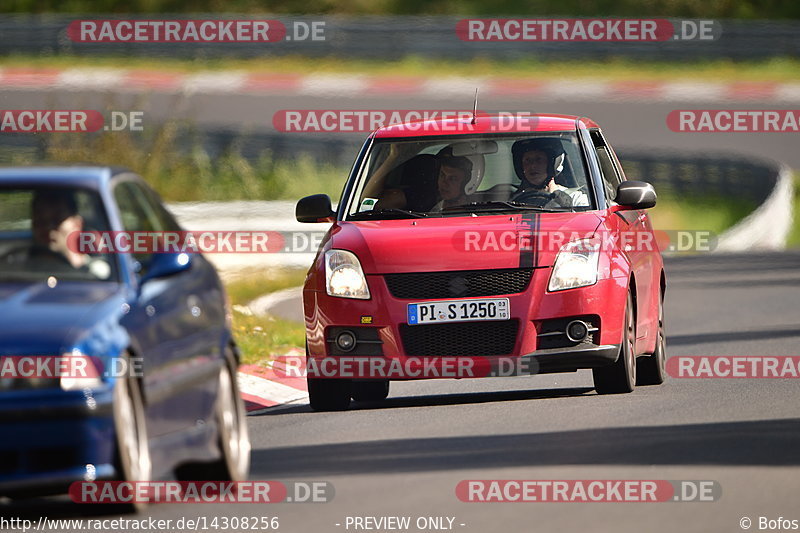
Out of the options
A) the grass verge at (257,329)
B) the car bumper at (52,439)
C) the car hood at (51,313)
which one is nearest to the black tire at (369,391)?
the grass verge at (257,329)

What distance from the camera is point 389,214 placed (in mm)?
11898

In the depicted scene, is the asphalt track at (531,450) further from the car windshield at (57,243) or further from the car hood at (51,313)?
the car windshield at (57,243)

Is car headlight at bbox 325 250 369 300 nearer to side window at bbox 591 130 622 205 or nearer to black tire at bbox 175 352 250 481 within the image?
side window at bbox 591 130 622 205

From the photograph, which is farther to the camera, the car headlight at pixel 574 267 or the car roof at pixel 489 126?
the car roof at pixel 489 126

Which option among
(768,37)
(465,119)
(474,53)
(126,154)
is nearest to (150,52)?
(474,53)

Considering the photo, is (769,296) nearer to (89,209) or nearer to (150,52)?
(89,209)

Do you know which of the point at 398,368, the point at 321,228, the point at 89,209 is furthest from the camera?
the point at 321,228

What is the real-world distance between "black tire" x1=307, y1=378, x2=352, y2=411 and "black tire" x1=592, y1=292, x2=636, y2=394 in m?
1.58

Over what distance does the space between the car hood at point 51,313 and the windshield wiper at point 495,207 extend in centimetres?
429

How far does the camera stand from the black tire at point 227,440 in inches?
334

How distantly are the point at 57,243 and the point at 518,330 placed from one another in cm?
364

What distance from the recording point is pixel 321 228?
22.2 meters

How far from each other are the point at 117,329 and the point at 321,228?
48.6 feet

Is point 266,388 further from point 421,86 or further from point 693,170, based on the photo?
point 421,86
